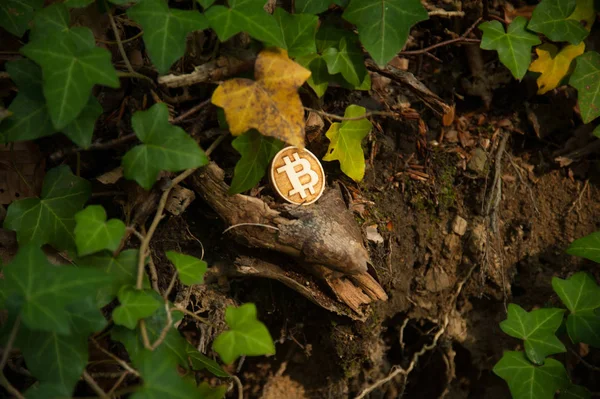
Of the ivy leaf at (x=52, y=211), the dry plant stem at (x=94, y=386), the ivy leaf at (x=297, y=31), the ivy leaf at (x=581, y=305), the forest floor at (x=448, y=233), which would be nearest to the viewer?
the dry plant stem at (x=94, y=386)

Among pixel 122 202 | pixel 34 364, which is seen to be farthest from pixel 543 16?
pixel 34 364

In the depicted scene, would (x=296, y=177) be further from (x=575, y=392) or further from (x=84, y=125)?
(x=575, y=392)

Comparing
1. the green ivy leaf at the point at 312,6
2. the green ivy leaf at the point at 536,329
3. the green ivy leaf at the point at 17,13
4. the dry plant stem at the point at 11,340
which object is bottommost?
the green ivy leaf at the point at 536,329

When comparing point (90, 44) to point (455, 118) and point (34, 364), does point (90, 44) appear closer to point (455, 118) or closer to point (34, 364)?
point (34, 364)

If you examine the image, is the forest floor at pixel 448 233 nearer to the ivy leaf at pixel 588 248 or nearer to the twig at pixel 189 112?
the ivy leaf at pixel 588 248

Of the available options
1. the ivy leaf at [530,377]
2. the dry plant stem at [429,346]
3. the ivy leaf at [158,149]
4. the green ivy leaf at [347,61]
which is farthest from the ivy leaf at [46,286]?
the ivy leaf at [530,377]

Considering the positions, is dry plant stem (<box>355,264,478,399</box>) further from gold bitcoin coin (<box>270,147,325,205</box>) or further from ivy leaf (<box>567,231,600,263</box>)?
gold bitcoin coin (<box>270,147,325,205</box>)
